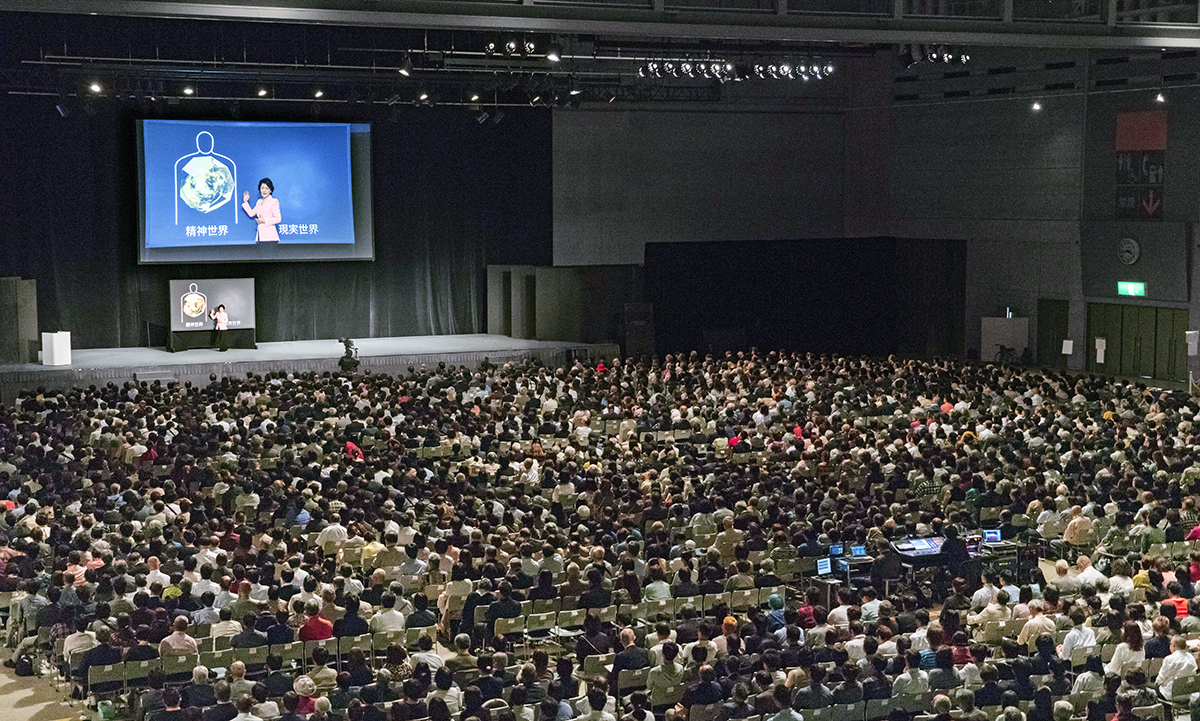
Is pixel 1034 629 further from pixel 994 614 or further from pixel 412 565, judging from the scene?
pixel 412 565

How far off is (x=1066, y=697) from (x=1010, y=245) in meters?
26.3

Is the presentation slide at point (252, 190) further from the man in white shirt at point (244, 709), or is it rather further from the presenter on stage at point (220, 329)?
the man in white shirt at point (244, 709)

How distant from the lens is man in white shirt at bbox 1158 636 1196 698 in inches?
445

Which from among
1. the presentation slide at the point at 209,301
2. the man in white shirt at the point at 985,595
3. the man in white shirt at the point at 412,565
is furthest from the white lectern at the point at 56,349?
the man in white shirt at the point at 985,595

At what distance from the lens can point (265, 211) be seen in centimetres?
3206

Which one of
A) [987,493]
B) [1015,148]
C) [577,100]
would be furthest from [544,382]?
[1015,148]

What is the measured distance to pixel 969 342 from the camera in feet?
122

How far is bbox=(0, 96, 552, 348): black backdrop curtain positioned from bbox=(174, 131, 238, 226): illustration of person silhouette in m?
1.15

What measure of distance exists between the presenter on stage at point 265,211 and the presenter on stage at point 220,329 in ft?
5.86

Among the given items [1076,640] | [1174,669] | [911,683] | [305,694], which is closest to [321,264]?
[305,694]

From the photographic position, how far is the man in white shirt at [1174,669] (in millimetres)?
11312

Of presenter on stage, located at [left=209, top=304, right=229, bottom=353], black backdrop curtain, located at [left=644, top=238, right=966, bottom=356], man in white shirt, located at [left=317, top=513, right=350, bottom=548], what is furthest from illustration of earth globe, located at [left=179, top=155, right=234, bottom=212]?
man in white shirt, located at [left=317, top=513, right=350, bottom=548]

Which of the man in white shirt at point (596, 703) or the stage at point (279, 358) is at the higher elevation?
the stage at point (279, 358)

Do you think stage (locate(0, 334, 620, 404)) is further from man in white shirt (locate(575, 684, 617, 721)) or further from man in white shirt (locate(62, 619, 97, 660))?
man in white shirt (locate(575, 684, 617, 721))
